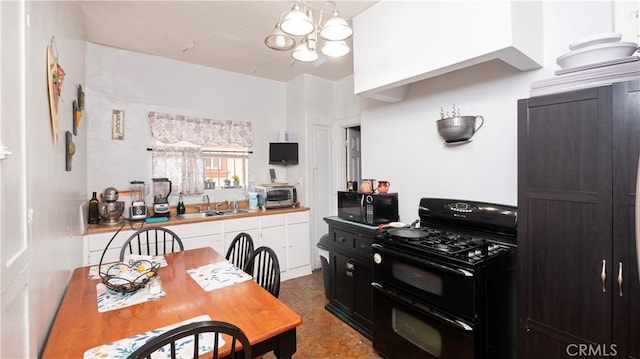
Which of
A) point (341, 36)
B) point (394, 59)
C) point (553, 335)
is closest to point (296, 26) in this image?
point (341, 36)

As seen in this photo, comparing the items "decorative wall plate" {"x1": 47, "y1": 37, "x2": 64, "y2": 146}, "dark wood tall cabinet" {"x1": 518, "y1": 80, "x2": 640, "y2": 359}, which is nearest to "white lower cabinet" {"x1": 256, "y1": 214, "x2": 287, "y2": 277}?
"decorative wall plate" {"x1": 47, "y1": 37, "x2": 64, "y2": 146}

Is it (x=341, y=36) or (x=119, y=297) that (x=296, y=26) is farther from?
(x=119, y=297)

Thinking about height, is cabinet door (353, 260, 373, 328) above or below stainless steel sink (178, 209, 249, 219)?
below

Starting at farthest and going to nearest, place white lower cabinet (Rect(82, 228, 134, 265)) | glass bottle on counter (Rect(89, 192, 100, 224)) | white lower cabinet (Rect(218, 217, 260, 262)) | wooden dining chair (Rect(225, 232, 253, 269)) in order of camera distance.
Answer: white lower cabinet (Rect(218, 217, 260, 262)) < glass bottle on counter (Rect(89, 192, 100, 224)) < white lower cabinet (Rect(82, 228, 134, 265)) < wooden dining chair (Rect(225, 232, 253, 269))

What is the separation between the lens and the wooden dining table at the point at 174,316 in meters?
1.07

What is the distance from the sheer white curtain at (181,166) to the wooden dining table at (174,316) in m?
1.90

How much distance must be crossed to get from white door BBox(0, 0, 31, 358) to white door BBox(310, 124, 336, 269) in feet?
10.6

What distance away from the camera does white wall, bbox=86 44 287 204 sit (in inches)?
116

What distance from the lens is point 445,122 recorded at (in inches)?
85.5

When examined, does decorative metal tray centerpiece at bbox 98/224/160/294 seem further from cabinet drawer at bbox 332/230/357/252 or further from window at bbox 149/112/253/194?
window at bbox 149/112/253/194

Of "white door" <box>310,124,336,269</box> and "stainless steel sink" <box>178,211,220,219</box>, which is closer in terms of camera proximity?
"stainless steel sink" <box>178,211,220,219</box>

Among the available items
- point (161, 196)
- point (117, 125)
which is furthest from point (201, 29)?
point (161, 196)

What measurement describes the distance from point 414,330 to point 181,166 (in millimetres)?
2977

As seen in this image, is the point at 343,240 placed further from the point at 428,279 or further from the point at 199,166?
the point at 199,166
